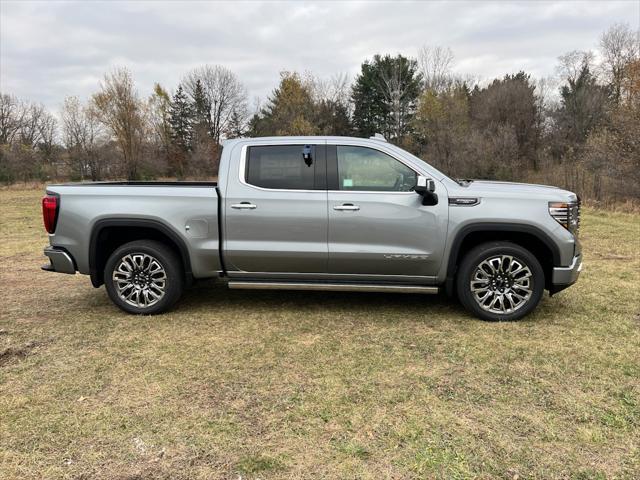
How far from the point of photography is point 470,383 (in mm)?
3377

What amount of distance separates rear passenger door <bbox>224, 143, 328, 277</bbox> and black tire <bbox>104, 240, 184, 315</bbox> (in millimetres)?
609

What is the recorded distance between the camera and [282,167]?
479cm

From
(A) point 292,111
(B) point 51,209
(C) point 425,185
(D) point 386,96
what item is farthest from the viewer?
(D) point 386,96

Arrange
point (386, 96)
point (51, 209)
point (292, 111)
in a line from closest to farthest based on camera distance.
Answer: point (51, 209) → point (292, 111) → point (386, 96)

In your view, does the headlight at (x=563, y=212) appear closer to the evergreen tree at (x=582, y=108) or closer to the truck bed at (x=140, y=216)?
the truck bed at (x=140, y=216)

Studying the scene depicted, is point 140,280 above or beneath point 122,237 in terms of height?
beneath

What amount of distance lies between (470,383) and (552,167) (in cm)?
2297

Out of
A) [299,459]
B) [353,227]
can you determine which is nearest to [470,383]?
[299,459]

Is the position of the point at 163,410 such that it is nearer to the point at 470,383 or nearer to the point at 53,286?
the point at 470,383

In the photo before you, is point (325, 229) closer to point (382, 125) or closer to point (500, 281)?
point (500, 281)

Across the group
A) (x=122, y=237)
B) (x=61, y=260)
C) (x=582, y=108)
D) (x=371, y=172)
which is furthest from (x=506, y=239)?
(x=582, y=108)

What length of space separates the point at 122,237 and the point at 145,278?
592mm

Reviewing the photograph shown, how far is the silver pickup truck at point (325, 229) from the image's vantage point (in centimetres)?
450

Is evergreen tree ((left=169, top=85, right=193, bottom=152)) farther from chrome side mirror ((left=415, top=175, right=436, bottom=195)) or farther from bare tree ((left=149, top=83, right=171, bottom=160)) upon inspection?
chrome side mirror ((left=415, top=175, right=436, bottom=195))
